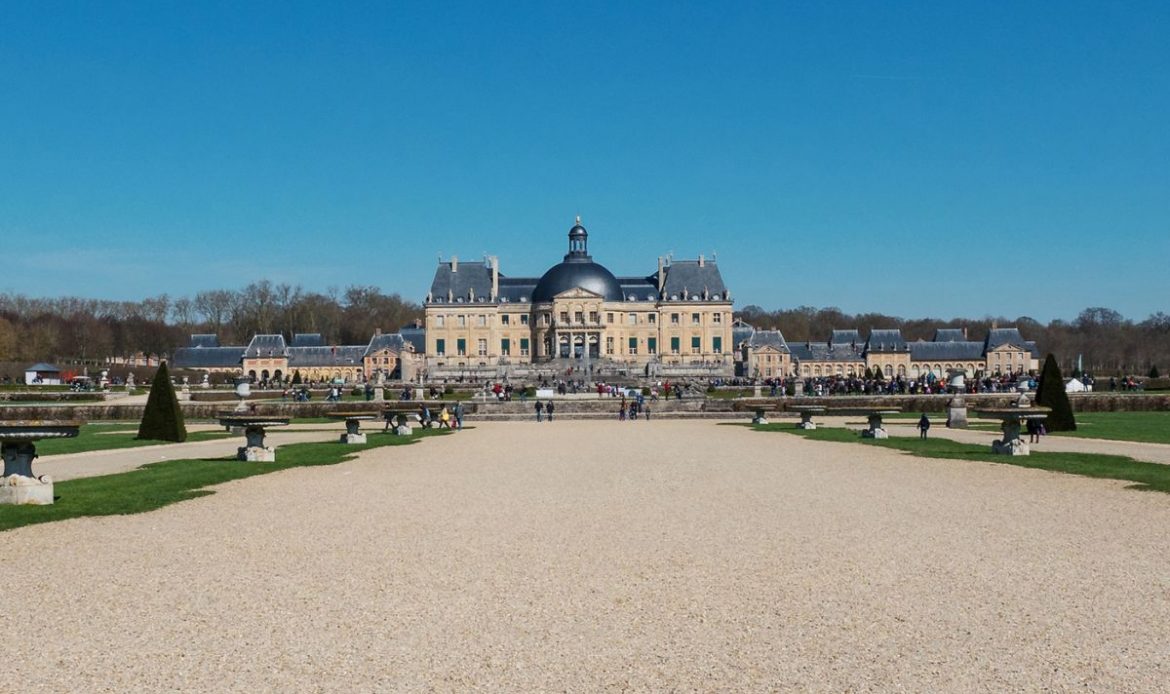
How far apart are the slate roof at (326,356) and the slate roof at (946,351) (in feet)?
151

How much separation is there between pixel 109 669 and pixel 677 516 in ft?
22.3

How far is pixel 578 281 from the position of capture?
8106 cm

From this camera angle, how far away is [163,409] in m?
25.2

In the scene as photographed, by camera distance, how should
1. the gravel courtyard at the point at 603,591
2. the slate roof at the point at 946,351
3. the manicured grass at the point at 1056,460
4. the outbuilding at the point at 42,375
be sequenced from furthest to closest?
1. the slate roof at the point at 946,351
2. the outbuilding at the point at 42,375
3. the manicured grass at the point at 1056,460
4. the gravel courtyard at the point at 603,591

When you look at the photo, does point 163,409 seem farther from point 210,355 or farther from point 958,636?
point 210,355

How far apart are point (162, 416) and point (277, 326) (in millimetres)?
83204

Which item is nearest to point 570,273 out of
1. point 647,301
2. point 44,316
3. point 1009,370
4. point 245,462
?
point 647,301

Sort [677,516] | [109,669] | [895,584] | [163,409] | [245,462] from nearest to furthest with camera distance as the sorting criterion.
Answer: [109,669] < [895,584] < [677,516] < [245,462] < [163,409]

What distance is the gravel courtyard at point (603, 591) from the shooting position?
5586 millimetres

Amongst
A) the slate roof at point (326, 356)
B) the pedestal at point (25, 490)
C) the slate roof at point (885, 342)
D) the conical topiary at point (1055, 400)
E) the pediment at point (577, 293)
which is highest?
the pediment at point (577, 293)

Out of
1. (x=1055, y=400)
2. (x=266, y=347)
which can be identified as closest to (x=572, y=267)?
(x=266, y=347)

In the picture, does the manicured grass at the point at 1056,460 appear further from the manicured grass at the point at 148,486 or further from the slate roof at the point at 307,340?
the slate roof at the point at 307,340

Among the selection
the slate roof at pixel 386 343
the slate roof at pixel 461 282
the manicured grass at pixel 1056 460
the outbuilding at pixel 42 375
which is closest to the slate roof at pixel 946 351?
the slate roof at pixel 461 282

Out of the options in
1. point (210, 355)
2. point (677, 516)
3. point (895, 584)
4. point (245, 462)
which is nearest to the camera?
point (895, 584)
